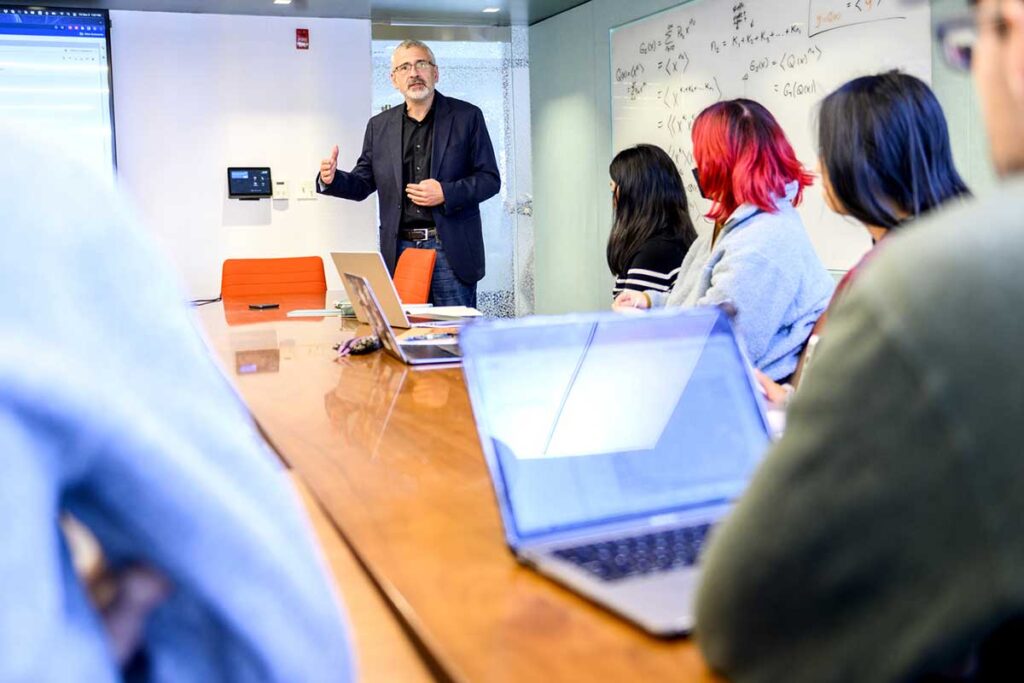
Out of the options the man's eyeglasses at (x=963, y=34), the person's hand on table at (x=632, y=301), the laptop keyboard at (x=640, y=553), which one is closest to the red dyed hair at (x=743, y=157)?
the person's hand on table at (x=632, y=301)

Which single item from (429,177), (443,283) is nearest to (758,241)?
(443,283)

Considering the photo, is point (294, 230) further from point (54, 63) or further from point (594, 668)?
point (594, 668)

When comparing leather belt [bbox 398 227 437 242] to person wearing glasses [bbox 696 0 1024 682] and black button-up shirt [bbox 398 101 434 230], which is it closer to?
black button-up shirt [bbox 398 101 434 230]

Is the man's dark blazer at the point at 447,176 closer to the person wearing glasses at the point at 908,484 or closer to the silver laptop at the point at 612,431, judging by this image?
the silver laptop at the point at 612,431

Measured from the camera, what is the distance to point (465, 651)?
0.72 m

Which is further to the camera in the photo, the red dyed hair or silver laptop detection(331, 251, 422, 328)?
silver laptop detection(331, 251, 422, 328)

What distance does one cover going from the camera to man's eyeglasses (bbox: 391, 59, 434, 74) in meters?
4.86

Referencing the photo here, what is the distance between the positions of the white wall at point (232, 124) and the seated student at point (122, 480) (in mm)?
6314

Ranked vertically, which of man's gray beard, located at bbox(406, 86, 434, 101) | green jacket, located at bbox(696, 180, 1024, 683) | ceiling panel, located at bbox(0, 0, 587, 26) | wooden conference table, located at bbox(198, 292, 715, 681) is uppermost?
ceiling panel, located at bbox(0, 0, 587, 26)

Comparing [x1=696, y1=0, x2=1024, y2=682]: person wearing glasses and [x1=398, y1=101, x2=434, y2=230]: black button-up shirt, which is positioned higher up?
[x1=398, y1=101, x2=434, y2=230]: black button-up shirt

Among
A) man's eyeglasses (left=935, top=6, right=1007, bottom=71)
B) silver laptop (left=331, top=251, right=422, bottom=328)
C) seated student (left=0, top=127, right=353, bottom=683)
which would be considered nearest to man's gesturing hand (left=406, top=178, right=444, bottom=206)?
silver laptop (left=331, top=251, right=422, bottom=328)

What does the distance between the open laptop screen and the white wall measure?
5922mm

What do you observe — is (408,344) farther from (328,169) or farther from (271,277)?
(271,277)

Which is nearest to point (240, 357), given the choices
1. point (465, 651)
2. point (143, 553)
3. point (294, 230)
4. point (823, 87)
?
point (465, 651)
